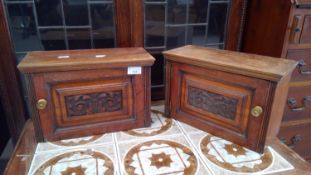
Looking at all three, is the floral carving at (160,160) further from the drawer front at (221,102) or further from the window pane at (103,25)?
the window pane at (103,25)

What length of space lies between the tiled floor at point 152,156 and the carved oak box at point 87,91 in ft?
0.16

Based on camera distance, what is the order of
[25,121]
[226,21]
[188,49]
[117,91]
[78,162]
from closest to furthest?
[78,162] < [117,91] < [188,49] < [25,121] < [226,21]

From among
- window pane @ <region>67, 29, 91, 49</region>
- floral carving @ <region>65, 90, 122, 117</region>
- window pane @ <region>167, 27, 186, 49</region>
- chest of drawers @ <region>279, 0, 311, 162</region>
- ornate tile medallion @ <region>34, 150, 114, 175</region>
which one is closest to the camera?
ornate tile medallion @ <region>34, 150, 114, 175</region>

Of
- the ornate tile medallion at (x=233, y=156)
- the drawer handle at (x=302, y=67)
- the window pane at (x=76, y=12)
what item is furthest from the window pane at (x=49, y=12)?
the drawer handle at (x=302, y=67)

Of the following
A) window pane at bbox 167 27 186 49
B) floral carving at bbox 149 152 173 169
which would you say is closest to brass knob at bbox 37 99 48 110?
floral carving at bbox 149 152 173 169

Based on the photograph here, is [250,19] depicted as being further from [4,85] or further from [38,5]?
[4,85]

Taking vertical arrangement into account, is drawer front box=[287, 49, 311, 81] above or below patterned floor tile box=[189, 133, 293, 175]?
above

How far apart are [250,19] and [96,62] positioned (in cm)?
85

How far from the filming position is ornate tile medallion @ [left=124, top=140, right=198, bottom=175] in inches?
30.6

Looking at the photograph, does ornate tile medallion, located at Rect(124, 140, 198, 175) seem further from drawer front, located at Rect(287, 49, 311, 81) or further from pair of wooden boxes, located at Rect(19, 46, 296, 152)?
drawer front, located at Rect(287, 49, 311, 81)

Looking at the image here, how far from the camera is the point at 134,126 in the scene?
1007 mm

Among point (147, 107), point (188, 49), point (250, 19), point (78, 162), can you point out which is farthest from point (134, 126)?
point (250, 19)

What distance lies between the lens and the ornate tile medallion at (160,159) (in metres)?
0.78

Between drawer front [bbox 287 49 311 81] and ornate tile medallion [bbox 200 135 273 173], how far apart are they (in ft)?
1.42
